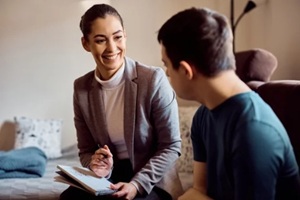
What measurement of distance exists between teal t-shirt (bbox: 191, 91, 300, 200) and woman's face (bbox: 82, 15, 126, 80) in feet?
2.00

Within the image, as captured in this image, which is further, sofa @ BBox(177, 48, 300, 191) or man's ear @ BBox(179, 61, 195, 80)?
sofa @ BBox(177, 48, 300, 191)

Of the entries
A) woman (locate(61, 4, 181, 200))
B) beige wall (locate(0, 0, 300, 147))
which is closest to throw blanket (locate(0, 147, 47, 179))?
beige wall (locate(0, 0, 300, 147))

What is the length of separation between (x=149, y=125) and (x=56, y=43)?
4.95 ft

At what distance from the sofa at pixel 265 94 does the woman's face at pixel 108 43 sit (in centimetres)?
54

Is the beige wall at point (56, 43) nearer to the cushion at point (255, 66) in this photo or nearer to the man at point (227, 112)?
the cushion at point (255, 66)

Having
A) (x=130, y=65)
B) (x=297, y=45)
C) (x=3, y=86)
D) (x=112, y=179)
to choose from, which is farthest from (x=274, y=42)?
(x=3, y=86)

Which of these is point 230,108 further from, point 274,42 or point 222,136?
point 274,42

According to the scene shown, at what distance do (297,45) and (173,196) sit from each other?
A: 1433mm

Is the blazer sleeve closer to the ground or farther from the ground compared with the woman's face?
closer to the ground

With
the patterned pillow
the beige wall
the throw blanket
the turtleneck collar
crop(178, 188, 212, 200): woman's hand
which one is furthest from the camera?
the beige wall

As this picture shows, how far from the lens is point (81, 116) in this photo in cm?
158

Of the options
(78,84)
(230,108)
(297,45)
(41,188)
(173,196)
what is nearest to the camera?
(230,108)

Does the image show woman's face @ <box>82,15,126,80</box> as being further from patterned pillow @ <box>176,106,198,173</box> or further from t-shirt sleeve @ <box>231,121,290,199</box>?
patterned pillow @ <box>176,106,198,173</box>

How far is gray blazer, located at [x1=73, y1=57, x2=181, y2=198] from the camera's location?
144cm
